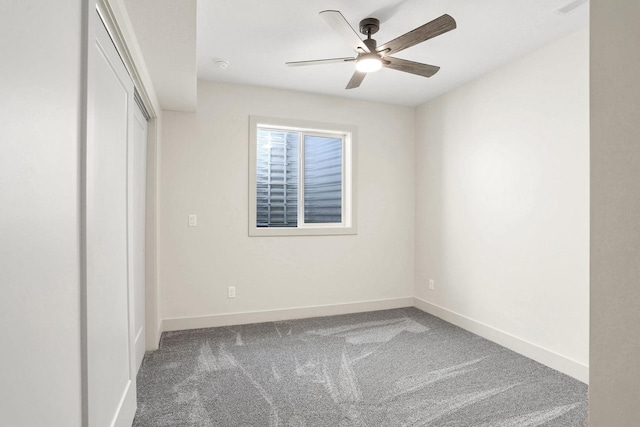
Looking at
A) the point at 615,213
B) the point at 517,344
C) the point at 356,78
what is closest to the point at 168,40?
the point at 356,78

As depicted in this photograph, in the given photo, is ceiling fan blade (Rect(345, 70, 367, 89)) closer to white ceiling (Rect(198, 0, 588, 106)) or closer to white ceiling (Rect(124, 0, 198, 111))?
white ceiling (Rect(198, 0, 588, 106))

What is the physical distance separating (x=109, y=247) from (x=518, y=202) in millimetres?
3011

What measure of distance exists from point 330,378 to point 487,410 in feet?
3.32

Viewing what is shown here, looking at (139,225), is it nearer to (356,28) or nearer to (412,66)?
(356,28)

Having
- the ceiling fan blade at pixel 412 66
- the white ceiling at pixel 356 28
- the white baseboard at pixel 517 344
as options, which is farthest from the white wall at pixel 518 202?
the ceiling fan blade at pixel 412 66

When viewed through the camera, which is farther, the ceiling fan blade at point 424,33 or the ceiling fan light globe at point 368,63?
the ceiling fan light globe at point 368,63

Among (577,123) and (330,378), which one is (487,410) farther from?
(577,123)

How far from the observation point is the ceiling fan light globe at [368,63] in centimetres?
233

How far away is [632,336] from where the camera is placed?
29.1 inches

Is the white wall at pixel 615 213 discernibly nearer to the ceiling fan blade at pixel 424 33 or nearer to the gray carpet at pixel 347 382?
the ceiling fan blade at pixel 424 33

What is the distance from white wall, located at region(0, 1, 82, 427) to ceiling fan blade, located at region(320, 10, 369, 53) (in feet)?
4.06

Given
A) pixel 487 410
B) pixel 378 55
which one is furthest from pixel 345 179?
pixel 487 410

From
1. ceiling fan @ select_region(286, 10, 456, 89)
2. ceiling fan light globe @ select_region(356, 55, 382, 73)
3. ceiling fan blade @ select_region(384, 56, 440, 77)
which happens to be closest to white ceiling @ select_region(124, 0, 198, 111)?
ceiling fan @ select_region(286, 10, 456, 89)

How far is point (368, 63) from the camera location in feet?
7.80
